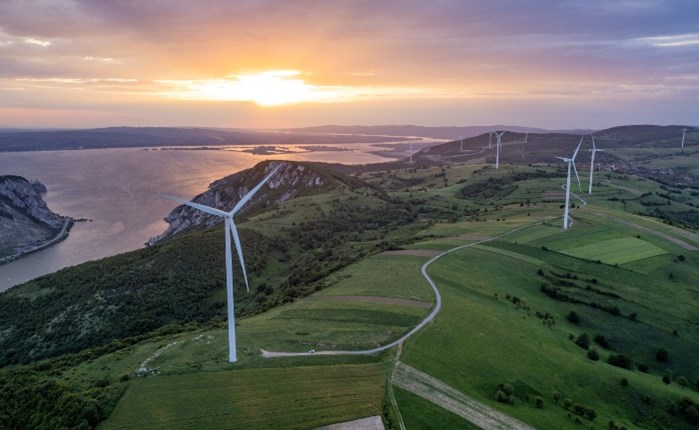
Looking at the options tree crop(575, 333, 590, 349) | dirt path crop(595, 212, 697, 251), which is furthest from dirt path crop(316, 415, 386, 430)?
dirt path crop(595, 212, 697, 251)

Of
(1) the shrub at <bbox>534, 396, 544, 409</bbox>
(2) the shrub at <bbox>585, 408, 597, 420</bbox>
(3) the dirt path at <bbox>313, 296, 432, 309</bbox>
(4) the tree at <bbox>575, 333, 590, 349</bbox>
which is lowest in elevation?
(4) the tree at <bbox>575, 333, 590, 349</bbox>

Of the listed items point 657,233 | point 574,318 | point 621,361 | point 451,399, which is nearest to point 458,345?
point 451,399

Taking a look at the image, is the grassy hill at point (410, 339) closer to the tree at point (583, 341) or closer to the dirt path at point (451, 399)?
the tree at point (583, 341)

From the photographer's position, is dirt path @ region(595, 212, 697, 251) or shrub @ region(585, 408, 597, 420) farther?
dirt path @ region(595, 212, 697, 251)

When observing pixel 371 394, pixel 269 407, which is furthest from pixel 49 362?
pixel 371 394

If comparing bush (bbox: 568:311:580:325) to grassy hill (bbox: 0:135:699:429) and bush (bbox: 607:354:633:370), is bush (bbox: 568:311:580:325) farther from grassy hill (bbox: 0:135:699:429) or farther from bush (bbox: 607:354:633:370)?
bush (bbox: 607:354:633:370)

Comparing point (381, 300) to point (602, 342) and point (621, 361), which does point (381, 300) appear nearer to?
point (621, 361)
